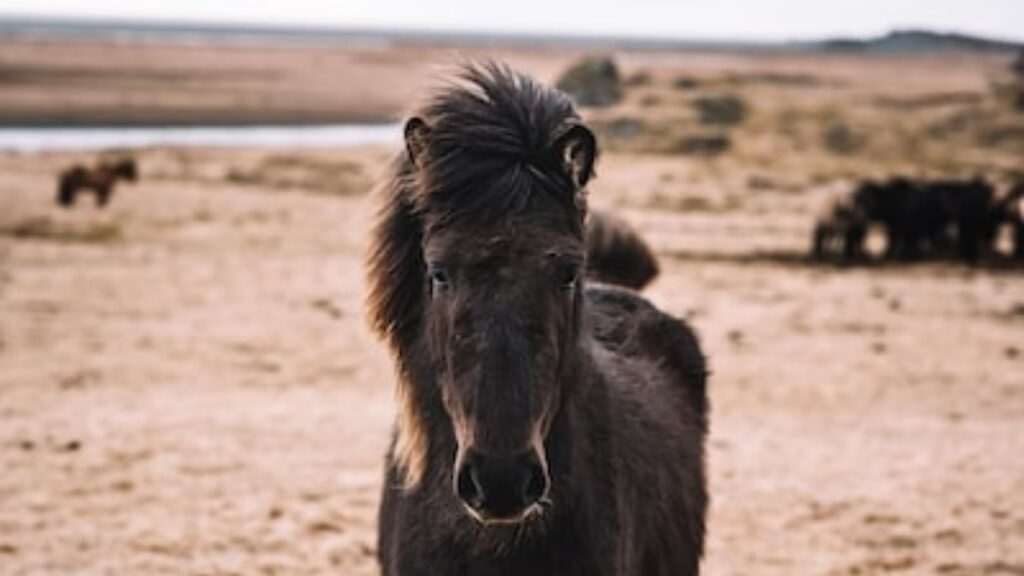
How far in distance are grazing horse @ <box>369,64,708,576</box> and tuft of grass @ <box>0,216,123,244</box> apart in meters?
17.3

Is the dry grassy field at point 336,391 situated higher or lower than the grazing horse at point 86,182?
lower

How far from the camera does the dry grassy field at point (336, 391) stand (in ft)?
21.5

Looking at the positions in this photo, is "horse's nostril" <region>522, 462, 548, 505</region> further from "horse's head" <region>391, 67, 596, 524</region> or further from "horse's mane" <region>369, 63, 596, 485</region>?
"horse's mane" <region>369, 63, 596, 485</region>

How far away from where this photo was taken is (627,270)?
20.6 feet

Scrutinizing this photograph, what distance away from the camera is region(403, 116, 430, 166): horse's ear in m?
2.81

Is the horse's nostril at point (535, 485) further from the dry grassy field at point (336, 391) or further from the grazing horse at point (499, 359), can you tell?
the dry grassy field at point (336, 391)

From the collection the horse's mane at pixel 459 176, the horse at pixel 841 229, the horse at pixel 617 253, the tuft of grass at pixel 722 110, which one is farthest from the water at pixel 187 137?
the horse's mane at pixel 459 176

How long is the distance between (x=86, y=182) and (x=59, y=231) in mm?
3183

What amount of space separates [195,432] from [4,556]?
8.90 feet

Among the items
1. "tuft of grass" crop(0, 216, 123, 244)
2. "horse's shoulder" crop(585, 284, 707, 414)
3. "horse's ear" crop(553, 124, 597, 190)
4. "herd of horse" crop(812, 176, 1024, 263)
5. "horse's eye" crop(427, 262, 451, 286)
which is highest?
"horse's ear" crop(553, 124, 597, 190)

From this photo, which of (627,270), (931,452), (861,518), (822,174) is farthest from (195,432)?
(822,174)

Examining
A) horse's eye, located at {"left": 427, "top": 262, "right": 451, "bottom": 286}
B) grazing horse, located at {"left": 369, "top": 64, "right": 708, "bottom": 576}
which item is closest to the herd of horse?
grazing horse, located at {"left": 369, "top": 64, "right": 708, "bottom": 576}

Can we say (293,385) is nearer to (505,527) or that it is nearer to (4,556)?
(4,556)

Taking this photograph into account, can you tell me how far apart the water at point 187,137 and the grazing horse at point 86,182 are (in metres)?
14.5
